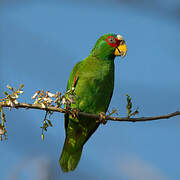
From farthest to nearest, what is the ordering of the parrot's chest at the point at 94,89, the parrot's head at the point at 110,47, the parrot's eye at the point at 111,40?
1. the parrot's eye at the point at 111,40
2. the parrot's head at the point at 110,47
3. the parrot's chest at the point at 94,89

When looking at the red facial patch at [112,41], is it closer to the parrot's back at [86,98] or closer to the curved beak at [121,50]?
the curved beak at [121,50]

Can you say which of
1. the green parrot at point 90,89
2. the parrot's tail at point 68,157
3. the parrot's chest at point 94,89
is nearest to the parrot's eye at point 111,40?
the green parrot at point 90,89

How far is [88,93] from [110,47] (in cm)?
90

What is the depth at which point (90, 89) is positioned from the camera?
4121 mm

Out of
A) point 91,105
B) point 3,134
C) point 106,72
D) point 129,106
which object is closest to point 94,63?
point 106,72

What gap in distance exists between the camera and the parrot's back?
4133mm

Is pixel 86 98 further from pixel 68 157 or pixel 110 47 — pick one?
pixel 68 157

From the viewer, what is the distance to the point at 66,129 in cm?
450

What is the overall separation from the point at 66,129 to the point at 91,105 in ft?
2.07

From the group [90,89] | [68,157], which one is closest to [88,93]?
[90,89]

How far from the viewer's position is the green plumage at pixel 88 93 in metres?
4.14

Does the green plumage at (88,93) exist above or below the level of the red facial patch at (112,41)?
below

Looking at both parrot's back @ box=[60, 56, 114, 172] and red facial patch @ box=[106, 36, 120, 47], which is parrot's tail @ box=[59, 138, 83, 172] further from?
red facial patch @ box=[106, 36, 120, 47]

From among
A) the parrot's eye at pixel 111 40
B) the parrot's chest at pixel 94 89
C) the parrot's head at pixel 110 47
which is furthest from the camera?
the parrot's eye at pixel 111 40
